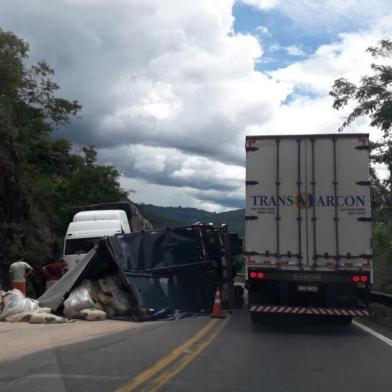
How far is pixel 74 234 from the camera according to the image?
21.0 meters

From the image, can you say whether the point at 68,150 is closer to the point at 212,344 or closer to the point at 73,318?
the point at 73,318

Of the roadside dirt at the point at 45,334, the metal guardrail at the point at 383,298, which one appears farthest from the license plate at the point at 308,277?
the metal guardrail at the point at 383,298

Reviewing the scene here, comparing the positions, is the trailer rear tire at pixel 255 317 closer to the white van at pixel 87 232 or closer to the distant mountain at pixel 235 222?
the distant mountain at pixel 235 222

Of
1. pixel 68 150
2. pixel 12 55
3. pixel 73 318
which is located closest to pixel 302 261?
pixel 73 318

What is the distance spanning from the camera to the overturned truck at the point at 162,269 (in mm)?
15320

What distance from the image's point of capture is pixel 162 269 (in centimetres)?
1627

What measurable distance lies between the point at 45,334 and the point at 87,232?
9.04m

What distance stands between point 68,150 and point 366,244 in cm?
3246

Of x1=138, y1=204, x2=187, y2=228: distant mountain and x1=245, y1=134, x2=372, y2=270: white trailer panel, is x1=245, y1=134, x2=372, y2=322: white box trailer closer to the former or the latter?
x1=245, y1=134, x2=372, y2=270: white trailer panel

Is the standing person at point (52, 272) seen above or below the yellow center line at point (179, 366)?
above

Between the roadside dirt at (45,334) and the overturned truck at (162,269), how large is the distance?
1223 mm

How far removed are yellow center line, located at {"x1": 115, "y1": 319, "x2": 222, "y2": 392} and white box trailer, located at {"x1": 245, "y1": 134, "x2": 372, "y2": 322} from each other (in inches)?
77.4

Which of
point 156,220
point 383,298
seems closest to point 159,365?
point 383,298

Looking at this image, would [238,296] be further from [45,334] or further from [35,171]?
[35,171]
